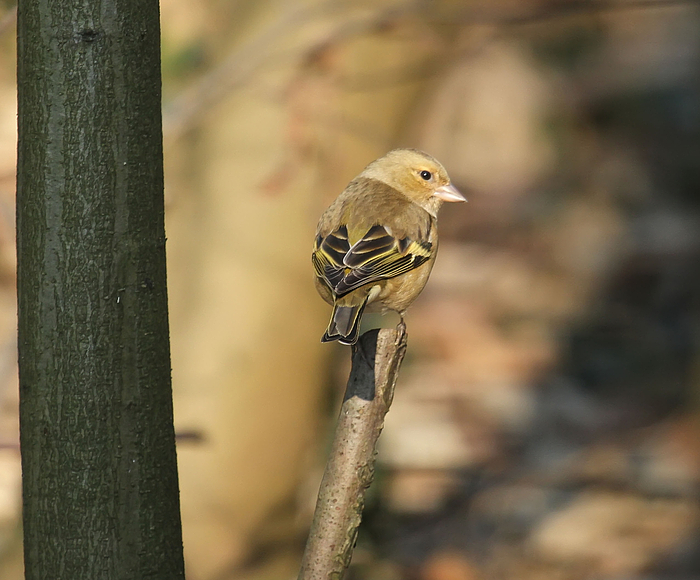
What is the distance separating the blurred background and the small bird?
0.75 metres

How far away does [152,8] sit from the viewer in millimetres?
2305

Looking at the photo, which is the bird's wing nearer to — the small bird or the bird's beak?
the small bird

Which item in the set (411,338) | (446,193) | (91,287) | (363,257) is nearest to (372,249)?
(363,257)

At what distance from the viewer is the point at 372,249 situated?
3834 mm

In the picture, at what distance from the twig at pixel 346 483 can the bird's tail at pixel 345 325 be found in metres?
0.42

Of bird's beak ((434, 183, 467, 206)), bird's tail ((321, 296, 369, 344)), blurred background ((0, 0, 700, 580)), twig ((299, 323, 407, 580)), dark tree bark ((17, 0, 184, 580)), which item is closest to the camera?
dark tree bark ((17, 0, 184, 580))

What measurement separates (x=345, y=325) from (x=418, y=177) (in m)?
1.51

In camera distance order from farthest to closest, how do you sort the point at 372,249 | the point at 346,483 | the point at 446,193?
the point at 446,193
the point at 372,249
the point at 346,483

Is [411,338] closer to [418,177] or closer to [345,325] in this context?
[418,177]

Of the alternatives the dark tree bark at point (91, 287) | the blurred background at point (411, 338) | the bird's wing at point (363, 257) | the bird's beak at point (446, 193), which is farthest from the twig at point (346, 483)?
the bird's beak at point (446, 193)

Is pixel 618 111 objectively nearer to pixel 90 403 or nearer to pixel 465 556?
pixel 465 556

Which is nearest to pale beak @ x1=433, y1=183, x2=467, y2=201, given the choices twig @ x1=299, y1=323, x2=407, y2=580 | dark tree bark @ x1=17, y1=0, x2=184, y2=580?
twig @ x1=299, y1=323, x2=407, y2=580

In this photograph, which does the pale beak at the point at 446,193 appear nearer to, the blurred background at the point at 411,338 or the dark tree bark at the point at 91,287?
the blurred background at the point at 411,338

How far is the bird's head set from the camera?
181 inches
